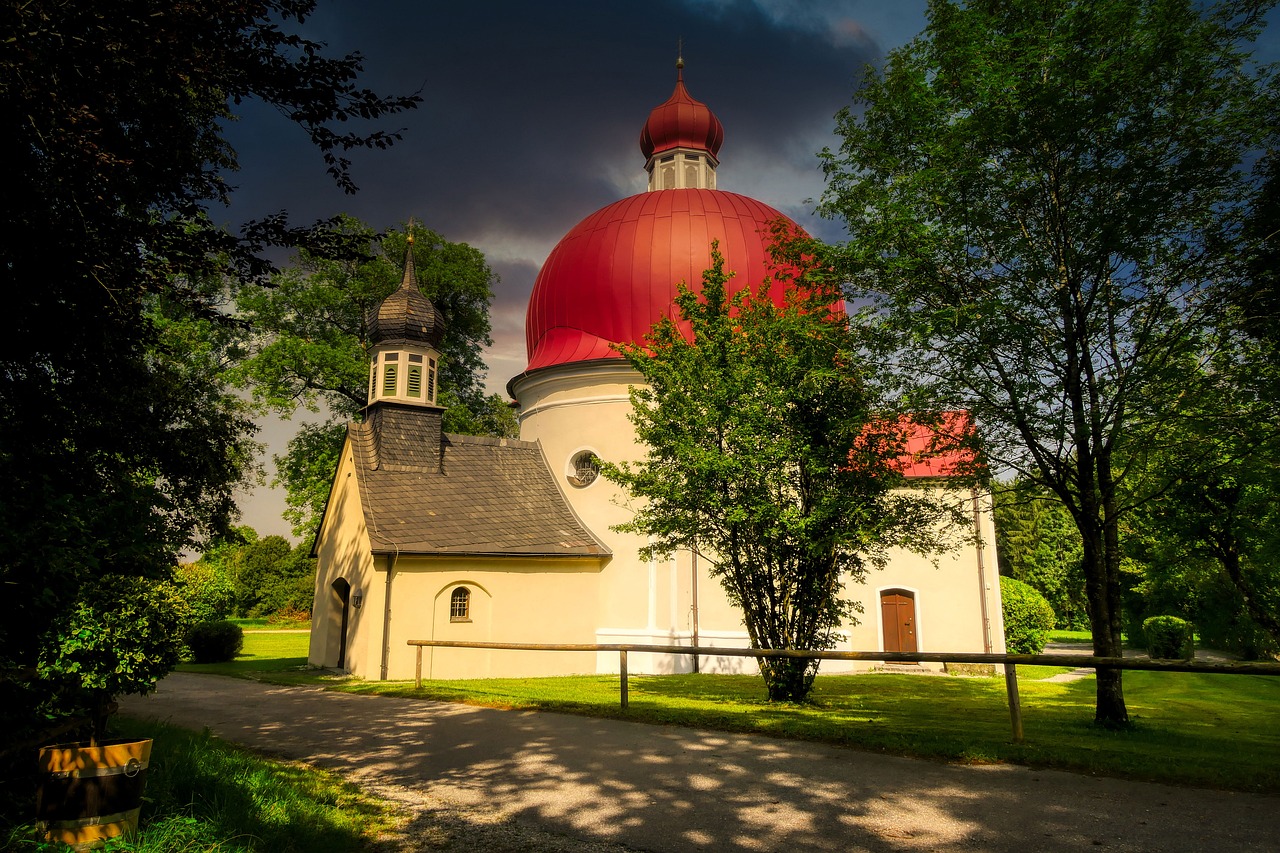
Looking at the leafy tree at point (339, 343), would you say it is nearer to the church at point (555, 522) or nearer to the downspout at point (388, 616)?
the church at point (555, 522)

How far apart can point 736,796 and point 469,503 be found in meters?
14.7

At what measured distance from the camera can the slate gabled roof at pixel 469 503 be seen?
18.0 meters

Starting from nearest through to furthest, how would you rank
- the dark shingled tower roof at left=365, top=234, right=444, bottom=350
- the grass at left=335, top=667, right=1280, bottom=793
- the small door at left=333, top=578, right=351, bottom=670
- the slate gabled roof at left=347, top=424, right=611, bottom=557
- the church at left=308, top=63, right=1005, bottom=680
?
the grass at left=335, top=667, right=1280, bottom=793
the church at left=308, top=63, right=1005, bottom=680
the slate gabled roof at left=347, top=424, right=611, bottom=557
the small door at left=333, top=578, right=351, bottom=670
the dark shingled tower roof at left=365, top=234, right=444, bottom=350

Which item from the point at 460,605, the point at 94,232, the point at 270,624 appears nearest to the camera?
the point at 94,232

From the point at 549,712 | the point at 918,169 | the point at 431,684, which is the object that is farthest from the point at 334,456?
the point at 918,169

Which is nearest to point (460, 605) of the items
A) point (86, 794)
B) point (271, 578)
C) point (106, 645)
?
point (106, 645)

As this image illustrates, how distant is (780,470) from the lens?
37.6 ft

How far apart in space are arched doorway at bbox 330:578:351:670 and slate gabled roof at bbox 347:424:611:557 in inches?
90.0

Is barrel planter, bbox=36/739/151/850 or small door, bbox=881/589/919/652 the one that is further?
small door, bbox=881/589/919/652

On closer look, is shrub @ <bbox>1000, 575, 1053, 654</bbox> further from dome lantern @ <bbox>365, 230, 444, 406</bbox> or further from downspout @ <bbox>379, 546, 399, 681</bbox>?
dome lantern @ <bbox>365, 230, 444, 406</bbox>

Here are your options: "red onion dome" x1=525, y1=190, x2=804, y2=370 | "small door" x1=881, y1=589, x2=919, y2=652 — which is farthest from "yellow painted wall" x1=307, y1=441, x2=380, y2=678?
"small door" x1=881, y1=589, x2=919, y2=652

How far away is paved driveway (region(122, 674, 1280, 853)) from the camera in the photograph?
15.8 ft

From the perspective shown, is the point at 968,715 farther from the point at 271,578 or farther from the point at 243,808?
the point at 271,578

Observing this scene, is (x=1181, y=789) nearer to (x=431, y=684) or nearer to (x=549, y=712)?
(x=549, y=712)
